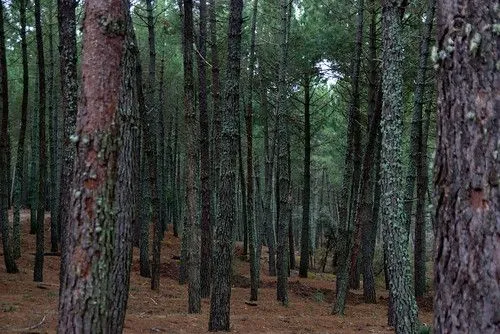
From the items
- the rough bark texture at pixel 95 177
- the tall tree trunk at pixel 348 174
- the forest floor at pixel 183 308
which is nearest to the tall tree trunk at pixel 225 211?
the forest floor at pixel 183 308

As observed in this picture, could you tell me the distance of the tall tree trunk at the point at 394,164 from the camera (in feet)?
20.7

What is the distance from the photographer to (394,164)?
21.1 ft

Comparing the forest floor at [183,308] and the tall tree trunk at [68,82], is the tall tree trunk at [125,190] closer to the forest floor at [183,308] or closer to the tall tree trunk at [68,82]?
the tall tree trunk at [68,82]

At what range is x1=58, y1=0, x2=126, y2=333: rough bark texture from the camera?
4.15 meters

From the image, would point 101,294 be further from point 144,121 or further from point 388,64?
point 144,121

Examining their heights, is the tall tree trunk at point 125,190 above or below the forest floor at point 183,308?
above

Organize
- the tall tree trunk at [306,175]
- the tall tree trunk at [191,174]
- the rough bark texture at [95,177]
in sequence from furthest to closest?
the tall tree trunk at [306,175] → the tall tree trunk at [191,174] → the rough bark texture at [95,177]

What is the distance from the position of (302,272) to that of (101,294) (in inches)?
722

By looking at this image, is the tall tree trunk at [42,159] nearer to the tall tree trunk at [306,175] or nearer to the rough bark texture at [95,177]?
the rough bark texture at [95,177]

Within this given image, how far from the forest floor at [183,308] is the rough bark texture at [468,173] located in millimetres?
5952

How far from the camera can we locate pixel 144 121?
13.0 meters

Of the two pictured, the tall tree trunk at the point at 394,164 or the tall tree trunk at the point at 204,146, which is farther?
the tall tree trunk at the point at 204,146

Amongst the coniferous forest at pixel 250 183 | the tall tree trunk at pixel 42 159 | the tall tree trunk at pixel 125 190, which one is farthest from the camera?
the tall tree trunk at pixel 42 159

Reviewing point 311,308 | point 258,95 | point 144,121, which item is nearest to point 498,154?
point 144,121
